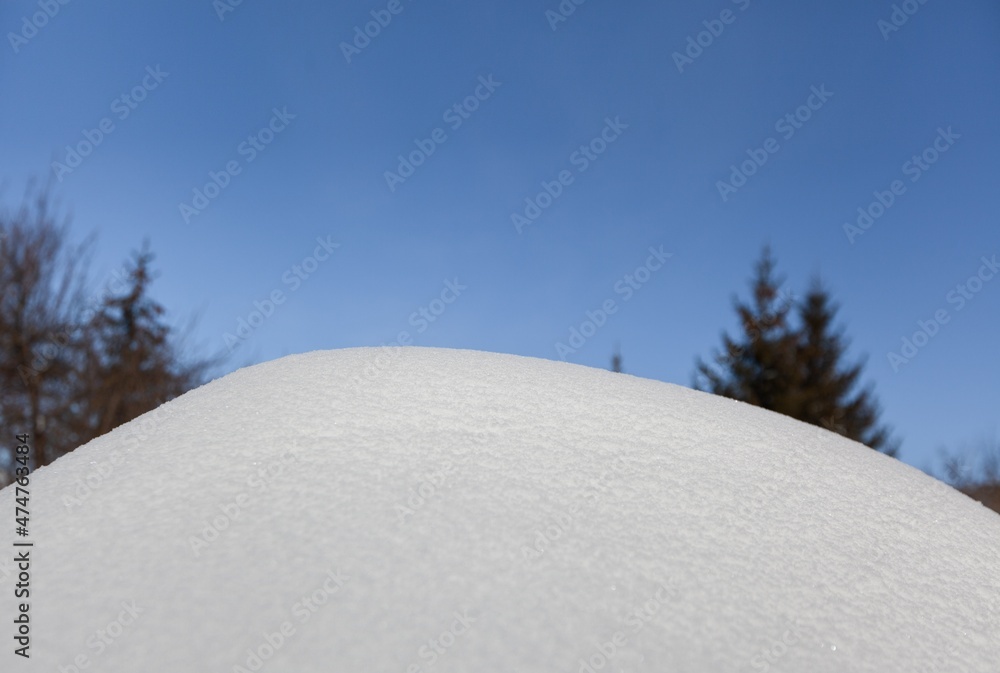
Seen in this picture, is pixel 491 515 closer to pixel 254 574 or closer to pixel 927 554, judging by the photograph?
pixel 254 574

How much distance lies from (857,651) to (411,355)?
196 centimetres

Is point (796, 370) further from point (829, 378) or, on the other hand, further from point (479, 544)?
point (479, 544)

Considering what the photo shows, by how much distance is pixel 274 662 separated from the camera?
5.11ft

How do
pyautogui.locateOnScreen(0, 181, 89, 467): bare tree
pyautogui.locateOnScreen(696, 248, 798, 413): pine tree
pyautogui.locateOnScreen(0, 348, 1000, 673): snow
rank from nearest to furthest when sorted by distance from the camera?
1. pyautogui.locateOnScreen(0, 348, 1000, 673): snow
2. pyautogui.locateOnScreen(0, 181, 89, 467): bare tree
3. pyautogui.locateOnScreen(696, 248, 798, 413): pine tree

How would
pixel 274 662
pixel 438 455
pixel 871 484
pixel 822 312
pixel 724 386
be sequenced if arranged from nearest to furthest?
pixel 274 662 → pixel 438 455 → pixel 871 484 → pixel 724 386 → pixel 822 312

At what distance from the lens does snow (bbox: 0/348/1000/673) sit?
1625 mm

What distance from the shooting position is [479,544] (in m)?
1.84

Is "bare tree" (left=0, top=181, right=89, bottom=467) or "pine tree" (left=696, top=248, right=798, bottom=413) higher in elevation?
"pine tree" (left=696, top=248, right=798, bottom=413)

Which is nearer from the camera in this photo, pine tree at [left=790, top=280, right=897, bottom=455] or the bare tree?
the bare tree

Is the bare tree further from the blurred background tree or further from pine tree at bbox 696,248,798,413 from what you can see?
pine tree at bbox 696,248,798,413

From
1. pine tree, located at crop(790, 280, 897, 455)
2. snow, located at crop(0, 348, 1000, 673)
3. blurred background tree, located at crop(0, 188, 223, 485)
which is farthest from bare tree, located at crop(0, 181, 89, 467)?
pine tree, located at crop(790, 280, 897, 455)

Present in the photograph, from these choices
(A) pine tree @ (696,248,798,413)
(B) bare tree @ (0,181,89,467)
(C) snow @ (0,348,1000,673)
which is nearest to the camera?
(C) snow @ (0,348,1000,673)

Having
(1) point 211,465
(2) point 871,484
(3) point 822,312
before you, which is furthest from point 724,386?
(1) point 211,465

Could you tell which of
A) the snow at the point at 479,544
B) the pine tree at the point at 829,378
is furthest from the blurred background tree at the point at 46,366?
the pine tree at the point at 829,378
